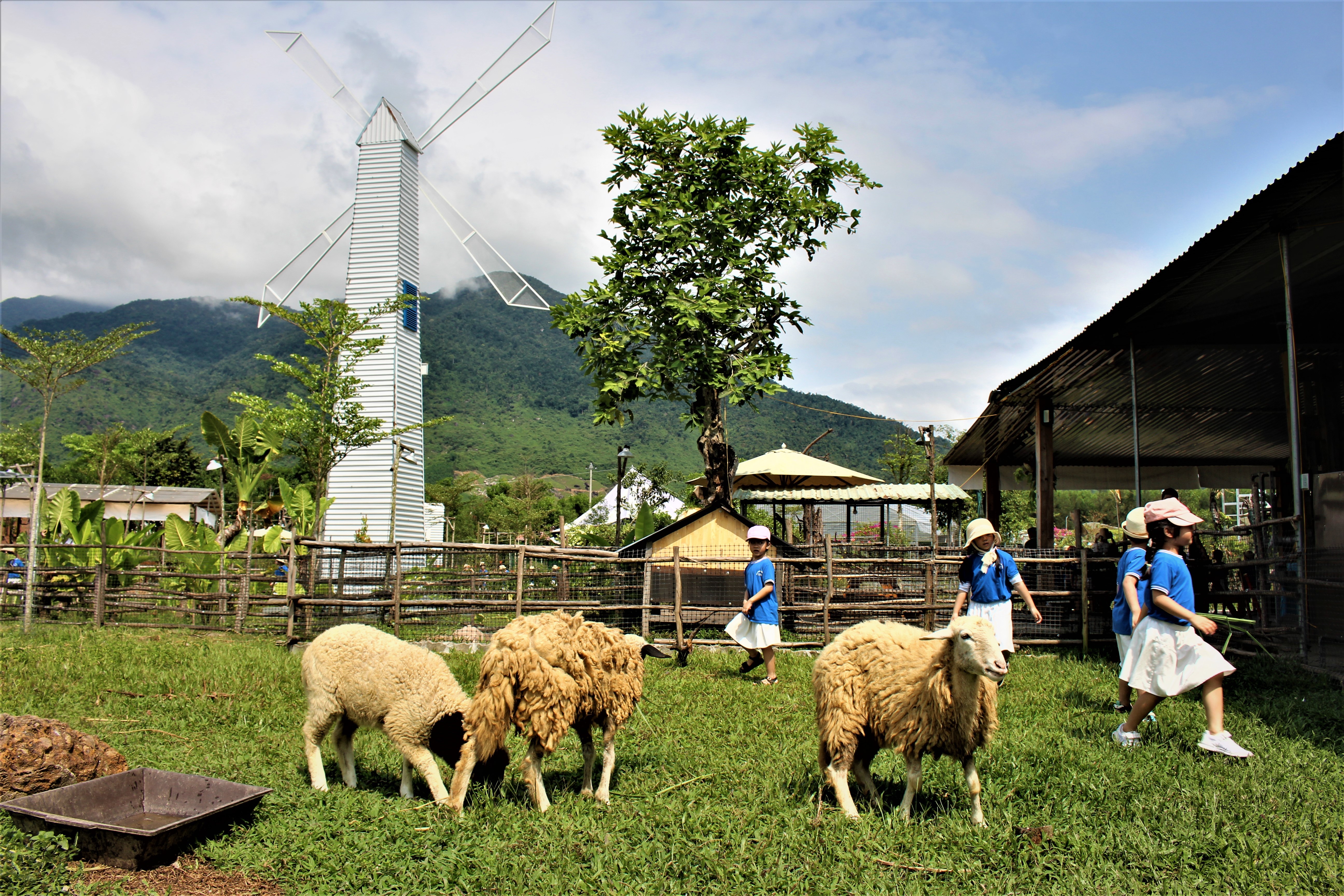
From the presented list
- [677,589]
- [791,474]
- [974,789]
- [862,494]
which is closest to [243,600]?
[677,589]

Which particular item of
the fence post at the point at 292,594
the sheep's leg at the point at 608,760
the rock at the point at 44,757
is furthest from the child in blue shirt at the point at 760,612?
the fence post at the point at 292,594

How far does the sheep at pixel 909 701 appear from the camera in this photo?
171 inches

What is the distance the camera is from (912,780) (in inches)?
177

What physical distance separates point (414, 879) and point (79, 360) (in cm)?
1217

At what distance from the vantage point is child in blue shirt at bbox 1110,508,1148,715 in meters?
5.90

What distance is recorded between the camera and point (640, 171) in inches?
544

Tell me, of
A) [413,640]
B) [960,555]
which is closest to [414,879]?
[413,640]

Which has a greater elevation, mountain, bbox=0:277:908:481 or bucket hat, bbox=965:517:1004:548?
mountain, bbox=0:277:908:481

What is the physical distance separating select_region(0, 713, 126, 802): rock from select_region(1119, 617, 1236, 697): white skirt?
6.37 meters

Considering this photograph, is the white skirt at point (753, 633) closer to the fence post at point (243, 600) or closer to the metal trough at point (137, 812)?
the metal trough at point (137, 812)

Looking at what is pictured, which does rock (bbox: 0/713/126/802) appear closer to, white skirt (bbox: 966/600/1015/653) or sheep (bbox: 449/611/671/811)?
sheep (bbox: 449/611/671/811)

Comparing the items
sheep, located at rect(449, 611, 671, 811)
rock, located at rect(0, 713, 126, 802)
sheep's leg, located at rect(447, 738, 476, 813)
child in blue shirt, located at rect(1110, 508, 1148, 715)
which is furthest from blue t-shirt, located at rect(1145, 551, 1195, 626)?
rock, located at rect(0, 713, 126, 802)

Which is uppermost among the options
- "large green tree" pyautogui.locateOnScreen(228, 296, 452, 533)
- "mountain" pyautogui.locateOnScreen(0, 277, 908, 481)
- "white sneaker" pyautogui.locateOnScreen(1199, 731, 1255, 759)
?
"mountain" pyautogui.locateOnScreen(0, 277, 908, 481)

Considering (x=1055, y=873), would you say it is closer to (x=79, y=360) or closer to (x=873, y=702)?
(x=873, y=702)
